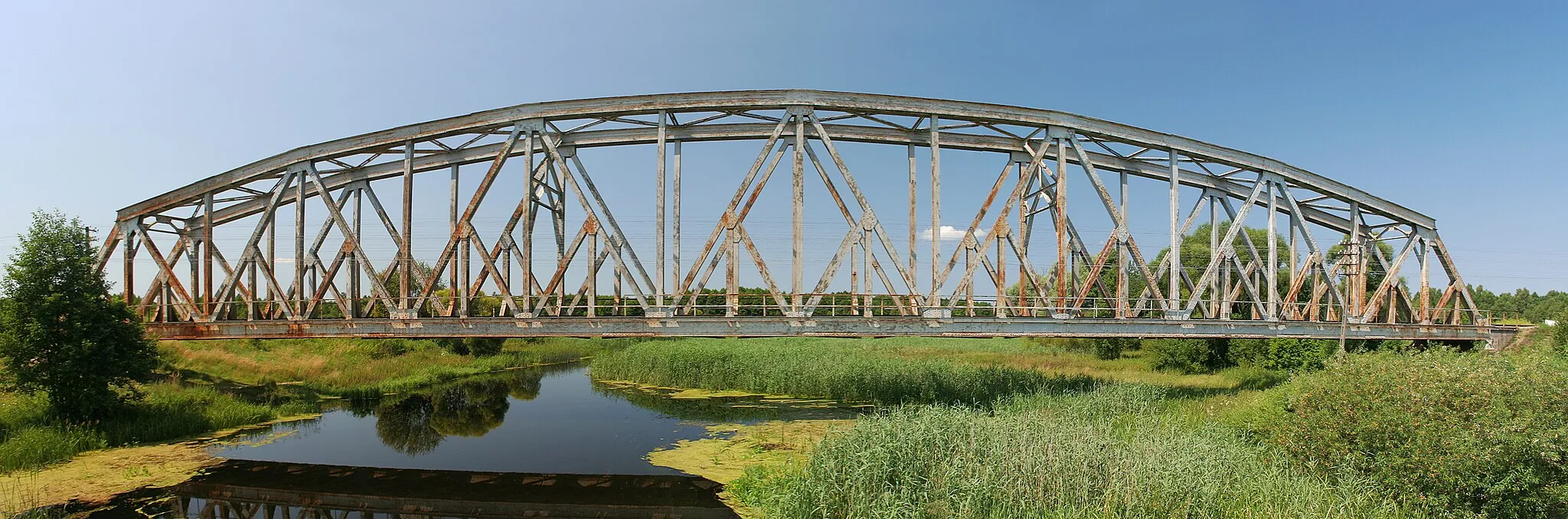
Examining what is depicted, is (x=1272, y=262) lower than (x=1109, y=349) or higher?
higher

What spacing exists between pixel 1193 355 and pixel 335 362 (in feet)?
117

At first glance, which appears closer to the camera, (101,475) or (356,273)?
(101,475)

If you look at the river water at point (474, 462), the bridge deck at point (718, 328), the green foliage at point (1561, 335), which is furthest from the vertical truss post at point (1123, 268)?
the green foliage at point (1561, 335)

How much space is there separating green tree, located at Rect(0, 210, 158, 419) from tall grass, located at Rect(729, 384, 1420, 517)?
1573cm

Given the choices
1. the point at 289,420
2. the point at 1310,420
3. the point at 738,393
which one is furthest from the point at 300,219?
the point at 1310,420

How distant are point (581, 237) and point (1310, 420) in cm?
1677

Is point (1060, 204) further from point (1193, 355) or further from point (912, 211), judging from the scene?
point (1193, 355)

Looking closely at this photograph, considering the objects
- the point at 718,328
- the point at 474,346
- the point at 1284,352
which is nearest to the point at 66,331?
the point at 718,328

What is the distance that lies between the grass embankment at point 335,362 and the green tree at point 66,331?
5004 mm

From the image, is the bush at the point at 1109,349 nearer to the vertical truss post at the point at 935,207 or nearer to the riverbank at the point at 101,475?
the vertical truss post at the point at 935,207

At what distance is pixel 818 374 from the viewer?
78.3 feet

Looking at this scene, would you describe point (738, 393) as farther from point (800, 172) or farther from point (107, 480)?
point (107, 480)

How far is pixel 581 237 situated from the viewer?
18672 millimetres

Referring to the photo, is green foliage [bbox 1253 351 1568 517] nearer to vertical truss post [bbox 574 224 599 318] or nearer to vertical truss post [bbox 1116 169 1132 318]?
vertical truss post [bbox 1116 169 1132 318]
